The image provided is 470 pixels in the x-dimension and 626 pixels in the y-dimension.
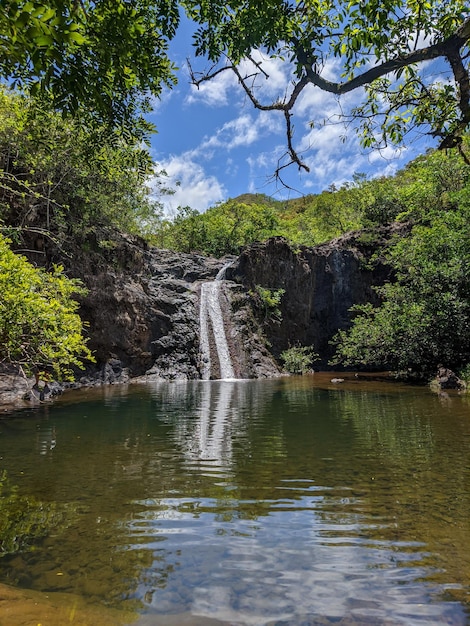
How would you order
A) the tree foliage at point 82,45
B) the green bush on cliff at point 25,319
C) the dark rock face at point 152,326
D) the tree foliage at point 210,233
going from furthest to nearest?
the tree foliage at point 210,233 → the dark rock face at point 152,326 → the green bush on cliff at point 25,319 → the tree foliage at point 82,45

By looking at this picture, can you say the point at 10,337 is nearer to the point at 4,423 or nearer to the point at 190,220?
the point at 4,423

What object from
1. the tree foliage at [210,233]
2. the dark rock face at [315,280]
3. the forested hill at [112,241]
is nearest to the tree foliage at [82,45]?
the forested hill at [112,241]

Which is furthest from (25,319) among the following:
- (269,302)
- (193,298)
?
(269,302)

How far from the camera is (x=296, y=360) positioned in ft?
96.9

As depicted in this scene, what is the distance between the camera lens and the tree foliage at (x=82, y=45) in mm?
2602

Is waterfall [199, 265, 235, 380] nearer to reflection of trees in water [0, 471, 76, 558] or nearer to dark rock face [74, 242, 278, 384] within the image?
dark rock face [74, 242, 278, 384]

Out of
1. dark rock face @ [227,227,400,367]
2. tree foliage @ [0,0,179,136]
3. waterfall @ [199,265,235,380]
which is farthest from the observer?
dark rock face @ [227,227,400,367]

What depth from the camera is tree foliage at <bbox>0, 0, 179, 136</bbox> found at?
260 centimetres

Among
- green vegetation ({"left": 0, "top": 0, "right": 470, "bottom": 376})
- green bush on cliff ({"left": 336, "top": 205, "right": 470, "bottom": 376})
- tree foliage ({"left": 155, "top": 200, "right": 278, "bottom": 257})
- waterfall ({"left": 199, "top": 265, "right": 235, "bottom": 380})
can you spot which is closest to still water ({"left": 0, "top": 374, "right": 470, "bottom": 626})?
green vegetation ({"left": 0, "top": 0, "right": 470, "bottom": 376})

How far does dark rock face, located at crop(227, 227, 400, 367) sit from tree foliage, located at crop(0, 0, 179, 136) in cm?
2588

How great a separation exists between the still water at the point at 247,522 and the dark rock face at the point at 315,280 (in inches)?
901

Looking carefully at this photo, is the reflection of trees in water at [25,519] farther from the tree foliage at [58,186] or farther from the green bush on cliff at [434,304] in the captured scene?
the green bush on cliff at [434,304]

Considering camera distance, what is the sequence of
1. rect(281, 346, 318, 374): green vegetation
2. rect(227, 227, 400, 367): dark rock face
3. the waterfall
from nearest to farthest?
the waterfall < rect(281, 346, 318, 374): green vegetation < rect(227, 227, 400, 367): dark rock face

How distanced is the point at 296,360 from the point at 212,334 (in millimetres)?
6362
